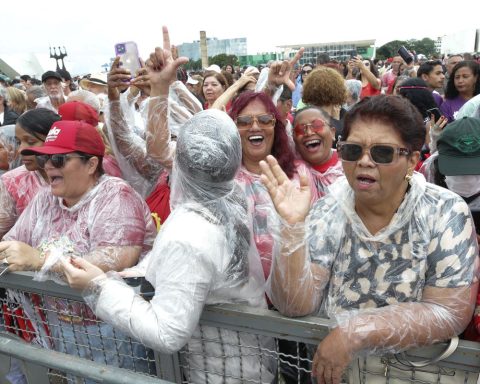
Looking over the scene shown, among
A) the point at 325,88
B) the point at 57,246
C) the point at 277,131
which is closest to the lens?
the point at 57,246

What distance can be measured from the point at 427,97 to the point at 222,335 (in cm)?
295

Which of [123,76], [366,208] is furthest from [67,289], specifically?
[123,76]

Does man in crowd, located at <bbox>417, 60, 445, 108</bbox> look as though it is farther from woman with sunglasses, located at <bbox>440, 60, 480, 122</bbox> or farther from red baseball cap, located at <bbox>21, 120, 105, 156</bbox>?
red baseball cap, located at <bbox>21, 120, 105, 156</bbox>

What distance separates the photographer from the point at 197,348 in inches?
68.1

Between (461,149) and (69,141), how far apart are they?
192 centimetres

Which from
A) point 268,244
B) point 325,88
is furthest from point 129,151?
point 325,88

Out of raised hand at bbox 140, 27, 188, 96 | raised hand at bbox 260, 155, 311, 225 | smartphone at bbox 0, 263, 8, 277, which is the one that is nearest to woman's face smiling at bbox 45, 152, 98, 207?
smartphone at bbox 0, 263, 8, 277

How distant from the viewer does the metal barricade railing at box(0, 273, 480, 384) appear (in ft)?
4.62

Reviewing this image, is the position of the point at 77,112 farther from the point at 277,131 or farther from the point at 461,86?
the point at 461,86

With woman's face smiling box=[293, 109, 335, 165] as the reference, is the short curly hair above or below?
above

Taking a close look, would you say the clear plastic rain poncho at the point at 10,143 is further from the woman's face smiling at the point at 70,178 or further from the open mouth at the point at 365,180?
the open mouth at the point at 365,180

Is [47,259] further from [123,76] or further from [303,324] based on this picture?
[123,76]

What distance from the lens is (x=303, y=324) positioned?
4.87 feet

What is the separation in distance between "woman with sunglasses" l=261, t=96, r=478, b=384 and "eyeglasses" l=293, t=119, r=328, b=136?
1063 millimetres
